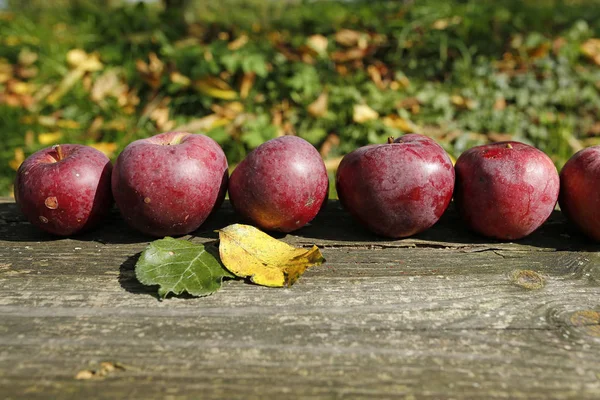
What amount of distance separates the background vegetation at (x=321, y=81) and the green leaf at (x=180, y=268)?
226cm

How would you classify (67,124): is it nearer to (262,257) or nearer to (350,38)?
(350,38)

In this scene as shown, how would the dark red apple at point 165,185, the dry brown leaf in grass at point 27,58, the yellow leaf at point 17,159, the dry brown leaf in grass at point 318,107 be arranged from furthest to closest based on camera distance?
the dry brown leaf in grass at point 27,58, the dry brown leaf in grass at point 318,107, the yellow leaf at point 17,159, the dark red apple at point 165,185

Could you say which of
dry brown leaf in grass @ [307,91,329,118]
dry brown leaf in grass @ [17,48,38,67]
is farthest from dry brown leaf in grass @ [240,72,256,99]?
dry brown leaf in grass @ [17,48,38,67]

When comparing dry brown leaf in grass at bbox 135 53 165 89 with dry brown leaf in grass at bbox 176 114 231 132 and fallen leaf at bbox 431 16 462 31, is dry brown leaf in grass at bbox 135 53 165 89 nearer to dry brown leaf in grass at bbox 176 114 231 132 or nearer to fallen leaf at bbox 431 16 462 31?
dry brown leaf in grass at bbox 176 114 231 132

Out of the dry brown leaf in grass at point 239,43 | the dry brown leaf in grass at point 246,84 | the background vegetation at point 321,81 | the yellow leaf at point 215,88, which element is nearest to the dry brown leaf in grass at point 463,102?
the background vegetation at point 321,81

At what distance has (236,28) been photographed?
16.5 ft

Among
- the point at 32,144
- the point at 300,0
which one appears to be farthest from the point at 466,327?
the point at 300,0

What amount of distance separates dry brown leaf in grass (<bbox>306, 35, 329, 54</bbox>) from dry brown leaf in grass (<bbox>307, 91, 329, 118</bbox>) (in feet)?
1.83

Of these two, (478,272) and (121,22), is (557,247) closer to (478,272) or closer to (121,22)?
(478,272)

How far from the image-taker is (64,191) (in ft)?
5.50

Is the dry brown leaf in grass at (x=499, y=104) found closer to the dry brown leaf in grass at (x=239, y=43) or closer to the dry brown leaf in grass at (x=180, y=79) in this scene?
the dry brown leaf in grass at (x=239, y=43)

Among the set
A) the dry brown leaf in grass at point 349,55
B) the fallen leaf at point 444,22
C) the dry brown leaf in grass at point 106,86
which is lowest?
the dry brown leaf in grass at point 106,86

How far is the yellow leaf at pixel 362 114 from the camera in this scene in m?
3.94

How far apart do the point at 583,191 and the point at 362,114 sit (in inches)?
95.1
